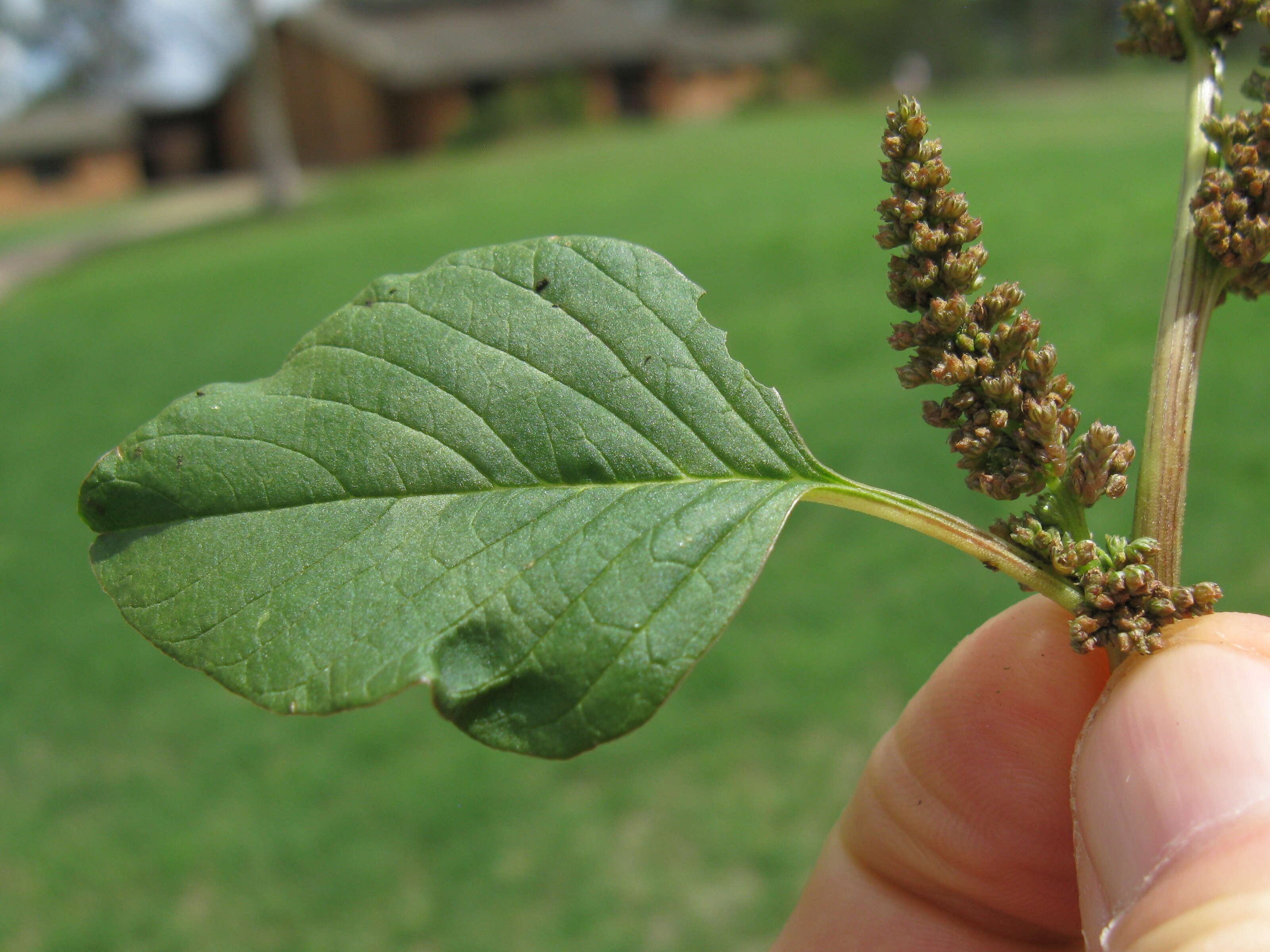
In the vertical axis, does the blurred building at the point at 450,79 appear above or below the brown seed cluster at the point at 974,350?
above

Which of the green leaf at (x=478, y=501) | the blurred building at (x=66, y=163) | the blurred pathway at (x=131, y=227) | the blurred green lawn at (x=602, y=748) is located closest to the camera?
the green leaf at (x=478, y=501)

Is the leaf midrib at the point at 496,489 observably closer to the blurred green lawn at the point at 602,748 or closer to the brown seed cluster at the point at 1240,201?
the brown seed cluster at the point at 1240,201

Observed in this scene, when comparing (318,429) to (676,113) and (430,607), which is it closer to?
(430,607)

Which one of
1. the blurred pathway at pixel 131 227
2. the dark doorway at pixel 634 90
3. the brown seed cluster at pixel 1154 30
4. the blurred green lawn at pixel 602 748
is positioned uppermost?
the dark doorway at pixel 634 90

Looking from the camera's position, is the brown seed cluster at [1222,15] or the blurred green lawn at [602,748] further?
the blurred green lawn at [602,748]

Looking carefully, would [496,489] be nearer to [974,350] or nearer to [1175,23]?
[974,350]

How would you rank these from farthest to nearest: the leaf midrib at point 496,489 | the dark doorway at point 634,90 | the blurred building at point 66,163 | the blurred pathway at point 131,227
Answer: the blurred building at point 66,163, the dark doorway at point 634,90, the blurred pathway at point 131,227, the leaf midrib at point 496,489

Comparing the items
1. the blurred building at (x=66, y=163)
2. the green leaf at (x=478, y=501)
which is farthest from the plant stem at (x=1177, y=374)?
the blurred building at (x=66, y=163)
